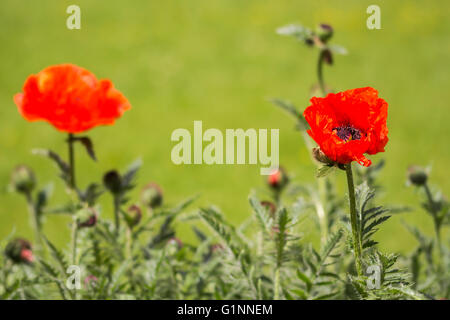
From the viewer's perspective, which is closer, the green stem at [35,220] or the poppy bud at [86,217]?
the poppy bud at [86,217]

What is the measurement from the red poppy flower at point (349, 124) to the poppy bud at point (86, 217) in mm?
372

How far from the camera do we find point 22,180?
1.14 meters

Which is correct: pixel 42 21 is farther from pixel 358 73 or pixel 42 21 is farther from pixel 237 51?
pixel 358 73

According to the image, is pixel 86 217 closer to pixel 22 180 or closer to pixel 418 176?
pixel 22 180

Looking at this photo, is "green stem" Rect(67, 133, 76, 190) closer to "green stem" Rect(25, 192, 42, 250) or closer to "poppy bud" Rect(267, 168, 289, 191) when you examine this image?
"green stem" Rect(25, 192, 42, 250)

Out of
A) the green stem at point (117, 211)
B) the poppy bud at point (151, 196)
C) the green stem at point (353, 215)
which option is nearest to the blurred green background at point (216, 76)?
the poppy bud at point (151, 196)

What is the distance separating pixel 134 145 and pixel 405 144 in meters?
1.32

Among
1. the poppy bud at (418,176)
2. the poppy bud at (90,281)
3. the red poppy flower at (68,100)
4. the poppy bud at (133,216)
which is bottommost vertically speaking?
the poppy bud at (90,281)

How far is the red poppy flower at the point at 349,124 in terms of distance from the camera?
22.0 inches

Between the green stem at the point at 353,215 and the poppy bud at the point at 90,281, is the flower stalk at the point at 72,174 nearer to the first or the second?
the poppy bud at the point at 90,281

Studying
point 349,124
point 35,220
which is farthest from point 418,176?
point 35,220

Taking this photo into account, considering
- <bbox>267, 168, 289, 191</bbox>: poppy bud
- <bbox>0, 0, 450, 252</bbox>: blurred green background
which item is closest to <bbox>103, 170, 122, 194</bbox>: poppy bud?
<bbox>267, 168, 289, 191</bbox>: poppy bud

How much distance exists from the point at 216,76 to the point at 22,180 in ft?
7.69
